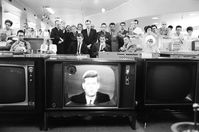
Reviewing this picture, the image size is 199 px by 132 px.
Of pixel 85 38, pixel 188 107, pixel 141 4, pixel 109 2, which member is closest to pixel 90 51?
pixel 85 38

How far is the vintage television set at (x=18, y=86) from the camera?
2.38 m

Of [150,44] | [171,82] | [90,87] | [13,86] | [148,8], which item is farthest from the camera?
[148,8]

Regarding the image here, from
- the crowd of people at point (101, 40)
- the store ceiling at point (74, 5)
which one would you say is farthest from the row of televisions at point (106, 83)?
the store ceiling at point (74, 5)

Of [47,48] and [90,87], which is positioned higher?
[47,48]

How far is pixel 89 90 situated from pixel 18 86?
0.81 metres

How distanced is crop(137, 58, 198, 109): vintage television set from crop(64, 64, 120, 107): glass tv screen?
1.21 ft

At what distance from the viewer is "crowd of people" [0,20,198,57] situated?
10.9ft

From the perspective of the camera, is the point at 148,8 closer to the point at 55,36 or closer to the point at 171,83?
the point at 55,36

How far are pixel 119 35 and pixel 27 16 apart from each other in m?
8.62

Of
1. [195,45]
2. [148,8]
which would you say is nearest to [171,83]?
[195,45]

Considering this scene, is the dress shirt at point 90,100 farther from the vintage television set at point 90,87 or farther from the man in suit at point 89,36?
the man in suit at point 89,36

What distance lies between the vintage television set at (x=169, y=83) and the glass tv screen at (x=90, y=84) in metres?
0.37

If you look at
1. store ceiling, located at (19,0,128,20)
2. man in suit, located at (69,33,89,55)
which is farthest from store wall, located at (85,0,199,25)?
man in suit, located at (69,33,89,55)

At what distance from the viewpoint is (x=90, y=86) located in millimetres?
2512
